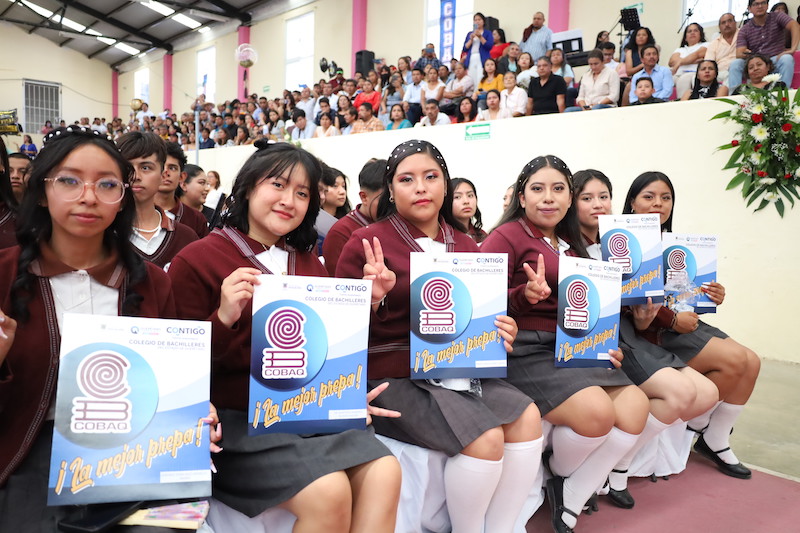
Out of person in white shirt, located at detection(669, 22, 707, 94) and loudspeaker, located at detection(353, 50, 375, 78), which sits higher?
loudspeaker, located at detection(353, 50, 375, 78)

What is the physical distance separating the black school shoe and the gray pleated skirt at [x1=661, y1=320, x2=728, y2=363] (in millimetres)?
444

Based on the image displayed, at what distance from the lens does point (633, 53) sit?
665cm

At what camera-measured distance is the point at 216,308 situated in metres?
1.45

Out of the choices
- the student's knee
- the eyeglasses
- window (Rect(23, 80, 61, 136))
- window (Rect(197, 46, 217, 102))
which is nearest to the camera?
the eyeglasses

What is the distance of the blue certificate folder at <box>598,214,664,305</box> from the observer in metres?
2.18

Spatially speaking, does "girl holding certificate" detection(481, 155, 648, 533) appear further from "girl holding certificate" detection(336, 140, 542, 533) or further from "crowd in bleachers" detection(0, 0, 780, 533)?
"girl holding certificate" detection(336, 140, 542, 533)

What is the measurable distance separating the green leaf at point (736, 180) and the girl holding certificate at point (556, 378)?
3066mm

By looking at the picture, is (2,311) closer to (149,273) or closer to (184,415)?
(149,273)

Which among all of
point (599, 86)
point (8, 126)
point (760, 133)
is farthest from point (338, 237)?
point (8, 126)

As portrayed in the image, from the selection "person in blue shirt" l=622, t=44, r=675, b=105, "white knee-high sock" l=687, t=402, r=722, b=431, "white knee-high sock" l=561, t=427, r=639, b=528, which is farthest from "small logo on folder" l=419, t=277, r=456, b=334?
"person in blue shirt" l=622, t=44, r=675, b=105

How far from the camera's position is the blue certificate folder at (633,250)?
85.8 inches

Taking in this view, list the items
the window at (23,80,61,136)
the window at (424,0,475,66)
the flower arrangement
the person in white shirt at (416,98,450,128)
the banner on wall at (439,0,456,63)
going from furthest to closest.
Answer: the window at (23,80,61,136)
the banner on wall at (439,0,456,63)
the window at (424,0,475,66)
the person in white shirt at (416,98,450,128)
the flower arrangement

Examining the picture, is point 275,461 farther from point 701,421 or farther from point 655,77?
point 655,77

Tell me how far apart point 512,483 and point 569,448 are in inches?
12.3
